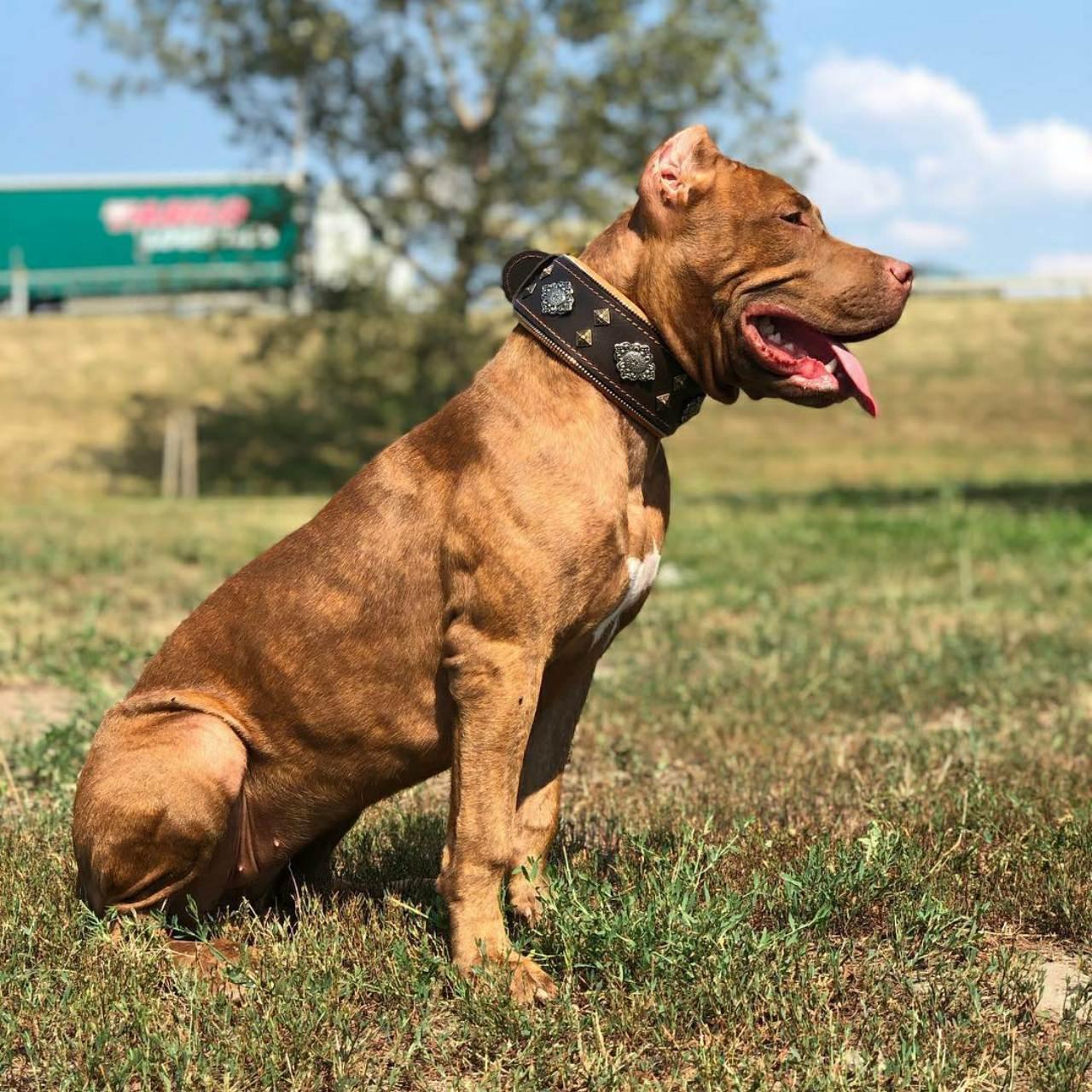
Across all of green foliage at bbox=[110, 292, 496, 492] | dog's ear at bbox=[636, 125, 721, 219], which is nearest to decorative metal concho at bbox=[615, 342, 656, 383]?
dog's ear at bbox=[636, 125, 721, 219]

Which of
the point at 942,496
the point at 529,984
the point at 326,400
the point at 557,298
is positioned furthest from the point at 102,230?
the point at 529,984

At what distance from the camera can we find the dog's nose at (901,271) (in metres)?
3.48

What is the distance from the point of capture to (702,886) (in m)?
3.70

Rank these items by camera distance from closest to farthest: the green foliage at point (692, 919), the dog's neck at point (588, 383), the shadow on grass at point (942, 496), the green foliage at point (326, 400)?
the green foliage at point (692, 919), the dog's neck at point (588, 383), the shadow on grass at point (942, 496), the green foliage at point (326, 400)

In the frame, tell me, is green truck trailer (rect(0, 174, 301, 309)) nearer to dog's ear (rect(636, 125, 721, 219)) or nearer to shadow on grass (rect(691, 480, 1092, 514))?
shadow on grass (rect(691, 480, 1092, 514))

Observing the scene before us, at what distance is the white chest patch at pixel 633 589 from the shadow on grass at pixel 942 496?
563 inches

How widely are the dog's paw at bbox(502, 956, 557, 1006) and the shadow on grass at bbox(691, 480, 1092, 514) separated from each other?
14.7 metres

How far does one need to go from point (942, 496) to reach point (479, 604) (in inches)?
686

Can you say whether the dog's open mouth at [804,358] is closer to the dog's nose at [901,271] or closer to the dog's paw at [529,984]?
the dog's nose at [901,271]

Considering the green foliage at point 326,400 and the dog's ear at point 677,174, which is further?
the green foliage at point 326,400

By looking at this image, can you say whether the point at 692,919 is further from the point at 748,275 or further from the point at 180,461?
the point at 180,461

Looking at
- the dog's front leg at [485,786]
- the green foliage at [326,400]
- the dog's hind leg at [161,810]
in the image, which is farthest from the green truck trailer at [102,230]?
the dog's front leg at [485,786]

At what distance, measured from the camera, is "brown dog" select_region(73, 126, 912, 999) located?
10.8ft

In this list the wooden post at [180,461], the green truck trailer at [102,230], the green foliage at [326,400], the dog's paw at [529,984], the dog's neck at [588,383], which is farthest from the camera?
the green truck trailer at [102,230]
